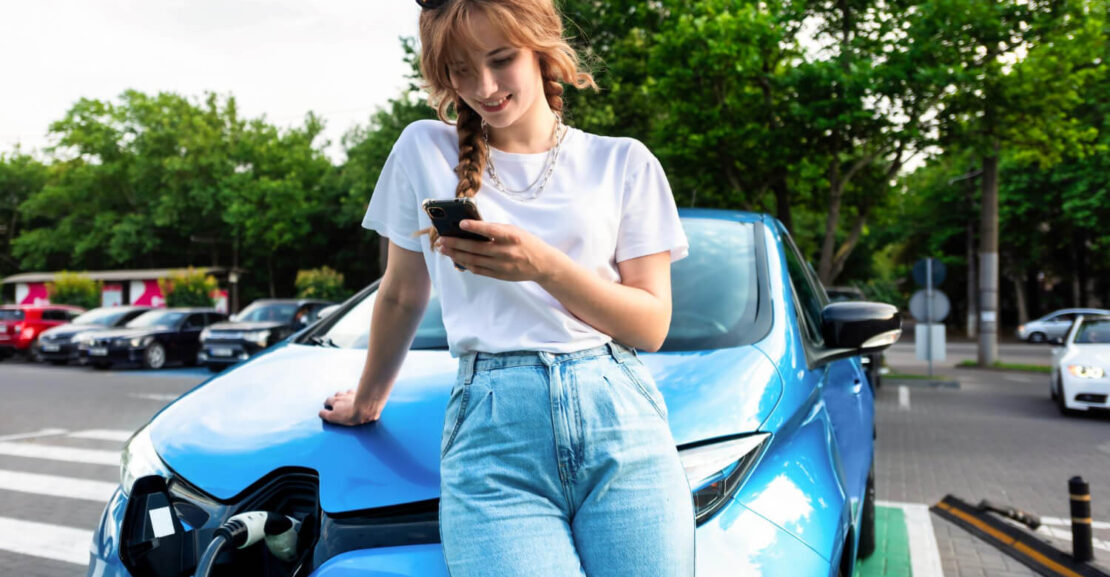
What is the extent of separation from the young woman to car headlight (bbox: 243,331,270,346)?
16.1 metres

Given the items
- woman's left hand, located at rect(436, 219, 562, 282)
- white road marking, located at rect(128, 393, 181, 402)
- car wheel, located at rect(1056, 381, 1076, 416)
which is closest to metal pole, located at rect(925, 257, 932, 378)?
car wheel, located at rect(1056, 381, 1076, 416)

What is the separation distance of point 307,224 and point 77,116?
689 inches

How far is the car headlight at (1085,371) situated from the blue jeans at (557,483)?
459 inches

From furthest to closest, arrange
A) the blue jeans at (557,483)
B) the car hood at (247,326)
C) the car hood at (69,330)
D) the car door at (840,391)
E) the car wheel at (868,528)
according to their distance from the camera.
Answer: the car hood at (69,330) → the car hood at (247,326) → the car wheel at (868,528) → the car door at (840,391) → the blue jeans at (557,483)

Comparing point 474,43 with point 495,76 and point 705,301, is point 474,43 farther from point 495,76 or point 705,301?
point 705,301

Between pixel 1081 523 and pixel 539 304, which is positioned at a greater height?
pixel 539 304

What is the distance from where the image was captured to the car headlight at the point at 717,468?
1.77m

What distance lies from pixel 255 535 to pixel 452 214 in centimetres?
85

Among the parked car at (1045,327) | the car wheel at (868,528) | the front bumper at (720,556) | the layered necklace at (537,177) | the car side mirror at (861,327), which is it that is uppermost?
the layered necklace at (537,177)

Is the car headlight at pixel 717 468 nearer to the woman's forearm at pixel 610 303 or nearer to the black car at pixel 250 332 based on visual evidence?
the woman's forearm at pixel 610 303

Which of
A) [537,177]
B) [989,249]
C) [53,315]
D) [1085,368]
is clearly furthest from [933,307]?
[53,315]

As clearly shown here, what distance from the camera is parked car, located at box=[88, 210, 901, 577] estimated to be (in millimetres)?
1679

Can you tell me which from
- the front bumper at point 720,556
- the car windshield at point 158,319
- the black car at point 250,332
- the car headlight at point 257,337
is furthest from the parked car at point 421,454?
the car windshield at point 158,319

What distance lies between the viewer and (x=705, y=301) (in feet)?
9.28
